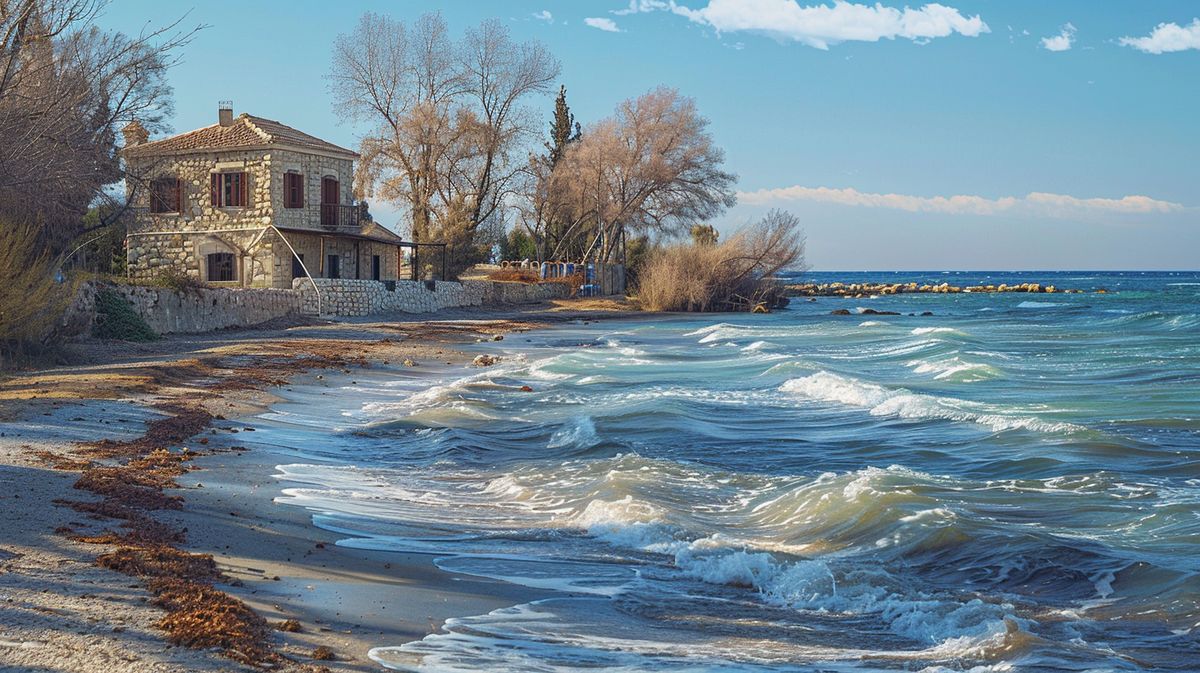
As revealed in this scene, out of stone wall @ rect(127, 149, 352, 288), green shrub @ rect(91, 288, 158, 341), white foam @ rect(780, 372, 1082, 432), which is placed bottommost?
white foam @ rect(780, 372, 1082, 432)

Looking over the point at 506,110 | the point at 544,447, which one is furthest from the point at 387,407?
the point at 506,110

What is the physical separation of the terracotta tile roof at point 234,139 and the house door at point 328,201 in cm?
129

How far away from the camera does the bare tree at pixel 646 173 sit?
5834cm

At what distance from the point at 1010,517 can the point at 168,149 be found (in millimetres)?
37965

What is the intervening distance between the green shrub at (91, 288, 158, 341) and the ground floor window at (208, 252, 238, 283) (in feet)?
54.0

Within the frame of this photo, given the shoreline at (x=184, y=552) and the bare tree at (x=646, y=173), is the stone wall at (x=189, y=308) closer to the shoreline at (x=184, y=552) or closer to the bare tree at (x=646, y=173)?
the shoreline at (x=184, y=552)

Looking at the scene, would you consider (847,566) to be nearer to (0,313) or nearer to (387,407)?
(387,407)

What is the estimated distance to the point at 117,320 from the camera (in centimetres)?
2472

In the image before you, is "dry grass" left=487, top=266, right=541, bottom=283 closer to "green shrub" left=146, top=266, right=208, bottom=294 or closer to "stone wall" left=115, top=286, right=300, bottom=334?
"stone wall" left=115, top=286, right=300, bottom=334

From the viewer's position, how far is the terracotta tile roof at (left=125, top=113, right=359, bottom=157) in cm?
4125

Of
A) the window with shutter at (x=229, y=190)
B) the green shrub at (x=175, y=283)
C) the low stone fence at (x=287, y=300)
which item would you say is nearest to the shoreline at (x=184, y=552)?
the low stone fence at (x=287, y=300)

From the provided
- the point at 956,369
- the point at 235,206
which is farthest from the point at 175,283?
the point at 956,369

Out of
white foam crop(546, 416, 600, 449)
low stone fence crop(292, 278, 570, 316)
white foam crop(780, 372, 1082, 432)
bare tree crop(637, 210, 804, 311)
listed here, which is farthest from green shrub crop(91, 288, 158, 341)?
bare tree crop(637, 210, 804, 311)

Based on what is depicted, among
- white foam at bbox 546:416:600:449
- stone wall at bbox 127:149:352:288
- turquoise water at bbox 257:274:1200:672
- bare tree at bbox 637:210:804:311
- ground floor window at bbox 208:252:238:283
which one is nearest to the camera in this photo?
turquoise water at bbox 257:274:1200:672
